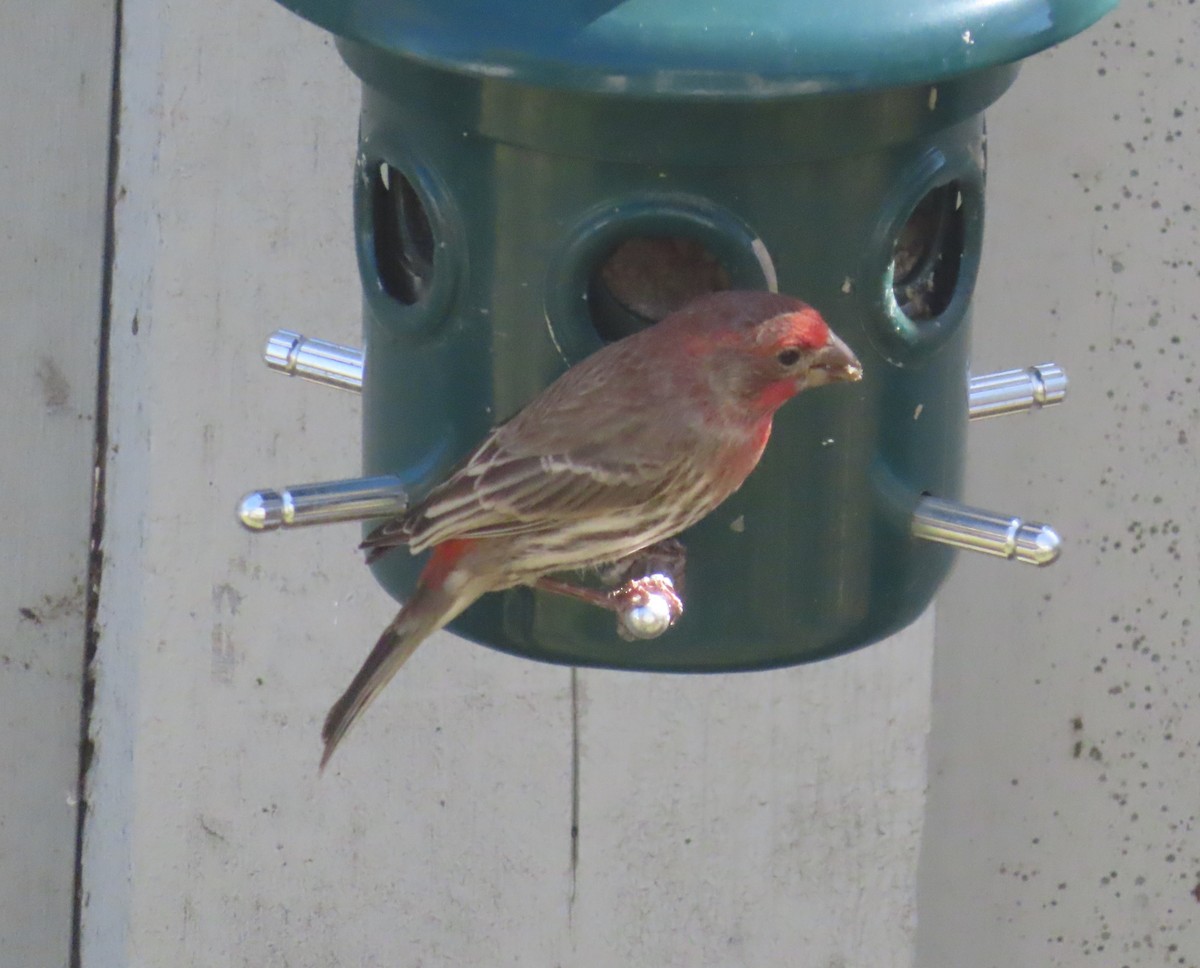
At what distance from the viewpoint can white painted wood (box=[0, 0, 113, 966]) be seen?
12.0 ft

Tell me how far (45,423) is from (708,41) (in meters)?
2.17

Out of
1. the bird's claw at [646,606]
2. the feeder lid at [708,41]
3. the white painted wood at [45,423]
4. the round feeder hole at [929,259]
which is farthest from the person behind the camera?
the white painted wood at [45,423]

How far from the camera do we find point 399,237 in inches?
107

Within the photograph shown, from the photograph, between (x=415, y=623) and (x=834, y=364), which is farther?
(x=415, y=623)

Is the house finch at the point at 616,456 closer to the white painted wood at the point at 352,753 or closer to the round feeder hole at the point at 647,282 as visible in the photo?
the round feeder hole at the point at 647,282

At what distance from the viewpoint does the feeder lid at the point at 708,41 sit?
→ 2002 millimetres

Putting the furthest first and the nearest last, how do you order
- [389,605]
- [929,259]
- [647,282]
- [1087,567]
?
[1087,567], [389,605], [929,259], [647,282]

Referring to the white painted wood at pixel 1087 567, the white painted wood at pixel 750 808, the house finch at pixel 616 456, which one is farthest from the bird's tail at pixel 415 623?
the white painted wood at pixel 1087 567

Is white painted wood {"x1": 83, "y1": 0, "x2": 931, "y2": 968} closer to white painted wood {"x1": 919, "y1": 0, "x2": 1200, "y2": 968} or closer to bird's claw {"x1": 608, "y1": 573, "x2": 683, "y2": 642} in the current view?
white painted wood {"x1": 919, "y1": 0, "x2": 1200, "y2": 968}

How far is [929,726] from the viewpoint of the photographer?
3766mm

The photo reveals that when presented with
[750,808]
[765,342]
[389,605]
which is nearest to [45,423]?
[389,605]

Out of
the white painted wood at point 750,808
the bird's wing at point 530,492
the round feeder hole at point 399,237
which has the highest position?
the round feeder hole at point 399,237

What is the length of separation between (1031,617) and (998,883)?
0.59 metres

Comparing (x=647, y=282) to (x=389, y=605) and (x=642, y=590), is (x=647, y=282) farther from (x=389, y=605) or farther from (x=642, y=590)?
(x=389, y=605)
